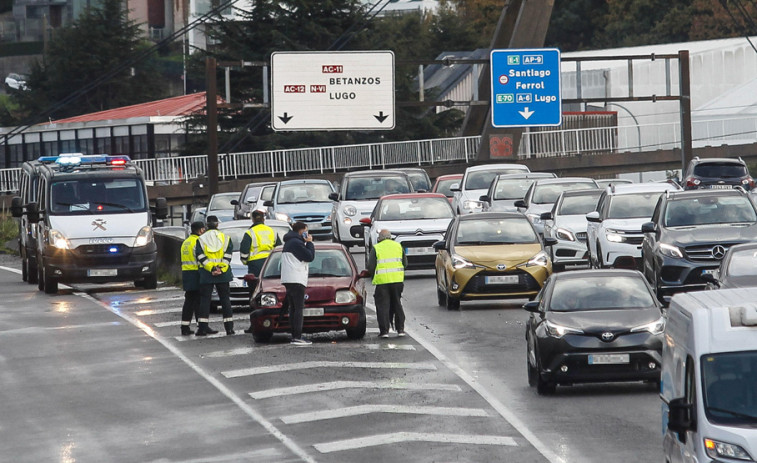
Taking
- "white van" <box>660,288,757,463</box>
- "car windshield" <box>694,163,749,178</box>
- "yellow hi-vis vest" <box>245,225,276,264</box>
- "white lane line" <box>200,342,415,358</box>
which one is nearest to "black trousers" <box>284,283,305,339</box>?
"white lane line" <box>200,342,415,358</box>

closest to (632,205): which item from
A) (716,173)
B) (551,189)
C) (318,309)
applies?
(551,189)

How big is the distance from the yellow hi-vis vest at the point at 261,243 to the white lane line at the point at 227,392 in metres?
2.06

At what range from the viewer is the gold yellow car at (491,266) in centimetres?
2631

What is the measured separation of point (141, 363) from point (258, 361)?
5.25ft

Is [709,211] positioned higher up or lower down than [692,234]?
higher up

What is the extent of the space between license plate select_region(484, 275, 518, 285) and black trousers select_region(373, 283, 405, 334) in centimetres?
314

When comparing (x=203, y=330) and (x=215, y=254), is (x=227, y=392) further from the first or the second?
(x=203, y=330)

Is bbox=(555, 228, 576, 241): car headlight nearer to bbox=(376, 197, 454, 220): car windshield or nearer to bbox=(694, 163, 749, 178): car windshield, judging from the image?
bbox=(376, 197, 454, 220): car windshield

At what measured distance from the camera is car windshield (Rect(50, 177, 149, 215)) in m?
32.5

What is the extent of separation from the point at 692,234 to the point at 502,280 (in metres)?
3.25

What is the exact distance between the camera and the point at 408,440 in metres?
15.1

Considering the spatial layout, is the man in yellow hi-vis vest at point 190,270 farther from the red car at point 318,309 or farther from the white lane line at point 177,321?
the white lane line at point 177,321

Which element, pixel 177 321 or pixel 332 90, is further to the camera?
pixel 332 90

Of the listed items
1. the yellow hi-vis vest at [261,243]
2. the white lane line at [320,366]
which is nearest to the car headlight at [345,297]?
the white lane line at [320,366]
